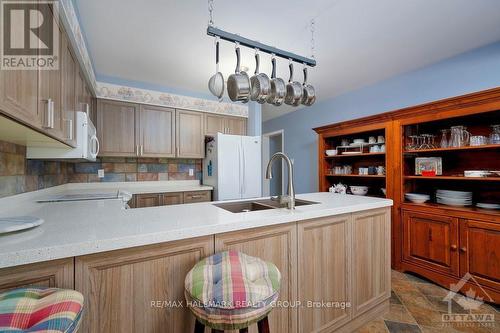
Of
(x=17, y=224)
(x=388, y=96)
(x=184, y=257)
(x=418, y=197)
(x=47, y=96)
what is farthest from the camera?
(x=388, y=96)

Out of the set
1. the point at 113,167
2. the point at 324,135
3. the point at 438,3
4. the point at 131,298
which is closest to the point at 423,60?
the point at 438,3

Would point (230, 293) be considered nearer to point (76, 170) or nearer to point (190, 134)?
point (190, 134)

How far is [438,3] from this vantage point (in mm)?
1597

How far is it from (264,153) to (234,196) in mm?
2285

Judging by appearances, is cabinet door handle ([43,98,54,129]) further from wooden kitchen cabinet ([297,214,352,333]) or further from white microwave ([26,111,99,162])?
wooden kitchen cabinet ([297,214,352,333])

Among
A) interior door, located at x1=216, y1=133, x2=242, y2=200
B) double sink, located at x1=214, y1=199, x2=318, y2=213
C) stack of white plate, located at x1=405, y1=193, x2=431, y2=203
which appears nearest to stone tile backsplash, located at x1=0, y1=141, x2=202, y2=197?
interior door, located at x1=216, y1=133, x2=242, y2=200

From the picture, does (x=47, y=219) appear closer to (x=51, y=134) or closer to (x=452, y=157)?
(x=51, y=134)

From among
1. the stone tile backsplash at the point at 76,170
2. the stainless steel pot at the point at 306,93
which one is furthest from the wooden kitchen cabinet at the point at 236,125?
the stainless steel pot at the point at 306,93

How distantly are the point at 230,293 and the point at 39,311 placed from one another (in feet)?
1.81

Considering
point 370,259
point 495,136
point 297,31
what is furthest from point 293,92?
point 495,136

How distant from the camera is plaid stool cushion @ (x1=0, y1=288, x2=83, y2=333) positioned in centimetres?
58

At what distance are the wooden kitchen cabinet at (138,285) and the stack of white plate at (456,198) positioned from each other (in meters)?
2.51

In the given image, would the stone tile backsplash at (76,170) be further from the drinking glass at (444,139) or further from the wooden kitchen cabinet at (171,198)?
the drinking glass at (444,139)

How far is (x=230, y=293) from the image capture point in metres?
0.78
